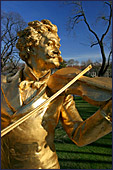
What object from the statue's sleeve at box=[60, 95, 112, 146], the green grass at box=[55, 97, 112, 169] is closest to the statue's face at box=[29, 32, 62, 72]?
the statue's sleeve at box=[60, 95, 112, 146]

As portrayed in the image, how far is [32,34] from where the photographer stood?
1.30 metres

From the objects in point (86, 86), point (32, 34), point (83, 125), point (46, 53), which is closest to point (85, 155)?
point (83, 125)

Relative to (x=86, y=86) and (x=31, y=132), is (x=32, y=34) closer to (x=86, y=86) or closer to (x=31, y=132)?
(x=86, y=86)

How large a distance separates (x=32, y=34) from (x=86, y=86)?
0.58m

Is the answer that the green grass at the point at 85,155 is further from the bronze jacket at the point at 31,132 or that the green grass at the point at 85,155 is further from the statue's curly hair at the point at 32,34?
the statue's curly hair at the point at 32,34

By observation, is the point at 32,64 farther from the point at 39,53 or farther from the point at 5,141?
the point at 5,141

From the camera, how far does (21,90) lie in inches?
52.0

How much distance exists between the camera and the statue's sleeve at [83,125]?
119 centimetres

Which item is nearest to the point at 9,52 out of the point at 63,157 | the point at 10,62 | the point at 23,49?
the point at 10,62

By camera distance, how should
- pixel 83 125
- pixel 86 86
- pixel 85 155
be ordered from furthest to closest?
1. pixel 85 155
2. pixel 83 125
3. pixel 86 86

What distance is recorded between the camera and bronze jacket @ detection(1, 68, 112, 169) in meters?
1.27

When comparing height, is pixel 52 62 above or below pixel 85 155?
above

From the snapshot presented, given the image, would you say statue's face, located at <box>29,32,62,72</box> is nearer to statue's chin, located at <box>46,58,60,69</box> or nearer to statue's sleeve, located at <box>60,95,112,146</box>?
statue's chin, located at <box>46,58,60,69</box>

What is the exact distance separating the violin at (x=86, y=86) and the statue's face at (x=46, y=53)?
0.37 ft
